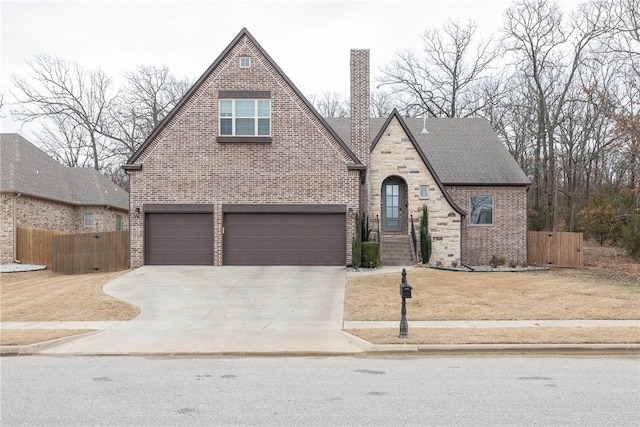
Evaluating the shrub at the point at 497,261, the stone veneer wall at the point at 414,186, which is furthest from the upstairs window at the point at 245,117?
the shrub at the point at 497,261

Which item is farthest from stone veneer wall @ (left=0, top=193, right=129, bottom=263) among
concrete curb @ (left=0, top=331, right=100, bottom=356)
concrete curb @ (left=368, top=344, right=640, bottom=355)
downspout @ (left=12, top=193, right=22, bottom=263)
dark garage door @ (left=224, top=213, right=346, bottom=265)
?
concrete curb @ (left=368, top=344, right=640, bottom=355)

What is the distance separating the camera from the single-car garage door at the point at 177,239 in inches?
850

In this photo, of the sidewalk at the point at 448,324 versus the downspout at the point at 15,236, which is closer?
the sidewalk at the point at 448,324

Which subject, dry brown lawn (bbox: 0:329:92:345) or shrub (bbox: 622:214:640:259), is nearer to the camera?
dry brown lawn (bbox: 0:329:92:345)

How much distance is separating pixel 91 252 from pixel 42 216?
30.7 ft

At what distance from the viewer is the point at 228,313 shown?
1409cm

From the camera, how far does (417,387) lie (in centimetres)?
740

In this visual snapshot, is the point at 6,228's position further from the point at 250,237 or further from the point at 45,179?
the point at 250,237

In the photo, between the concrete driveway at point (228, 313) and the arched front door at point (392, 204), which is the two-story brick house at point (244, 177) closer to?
the concrete driveway at point (228, 313)

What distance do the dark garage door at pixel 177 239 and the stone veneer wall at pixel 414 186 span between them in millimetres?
7475

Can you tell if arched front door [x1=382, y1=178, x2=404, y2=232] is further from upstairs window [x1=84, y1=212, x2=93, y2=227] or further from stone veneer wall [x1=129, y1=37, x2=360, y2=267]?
upstairs window [x1=84, y1=212, x2=93, y2=227]

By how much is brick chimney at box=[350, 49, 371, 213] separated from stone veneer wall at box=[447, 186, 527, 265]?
19.5 feet

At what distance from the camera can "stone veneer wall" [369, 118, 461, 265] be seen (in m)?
24.5

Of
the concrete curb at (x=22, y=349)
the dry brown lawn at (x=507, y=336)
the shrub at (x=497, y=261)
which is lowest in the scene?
the concrete curb at (x=22, y=349)
